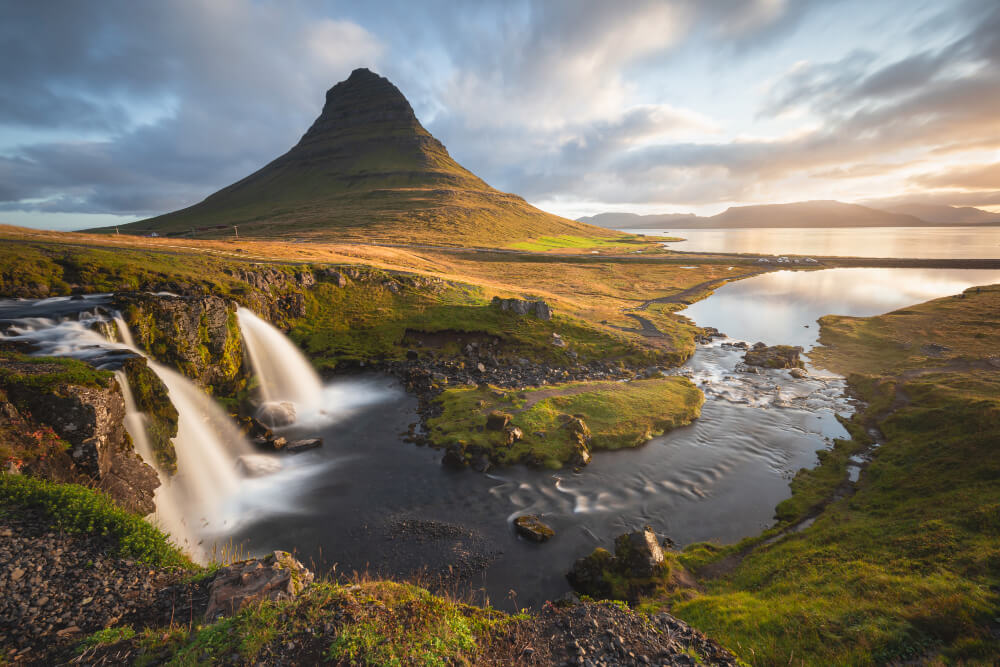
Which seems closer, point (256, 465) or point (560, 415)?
point (256, 465)

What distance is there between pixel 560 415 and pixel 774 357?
28819mm

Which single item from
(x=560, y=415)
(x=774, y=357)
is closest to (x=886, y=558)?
(x=560, y=415)

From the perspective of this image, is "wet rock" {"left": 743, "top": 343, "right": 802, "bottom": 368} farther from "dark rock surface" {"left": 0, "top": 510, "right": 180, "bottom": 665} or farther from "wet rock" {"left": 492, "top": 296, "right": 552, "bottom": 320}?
"dark rock surface" {"left": 0, "top": 510, "right": 180, "bottom": 665}

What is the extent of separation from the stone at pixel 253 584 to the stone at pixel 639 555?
35.2ft

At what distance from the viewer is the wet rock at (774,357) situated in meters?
38.6

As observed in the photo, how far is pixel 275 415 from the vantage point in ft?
83.1

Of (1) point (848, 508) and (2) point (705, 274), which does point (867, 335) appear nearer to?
(1) point (848, 508)

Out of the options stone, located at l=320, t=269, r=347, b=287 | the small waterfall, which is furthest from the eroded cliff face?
stone, located at l=320, t=269, r=347, b=287

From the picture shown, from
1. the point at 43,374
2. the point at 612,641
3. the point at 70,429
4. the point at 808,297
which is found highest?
the point at 43,374

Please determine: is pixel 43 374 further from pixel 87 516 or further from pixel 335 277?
pixel 335 277

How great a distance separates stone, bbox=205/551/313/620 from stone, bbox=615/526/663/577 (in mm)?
10732

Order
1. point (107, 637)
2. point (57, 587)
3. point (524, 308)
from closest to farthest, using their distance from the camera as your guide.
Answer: point (107, 637) → point (57, 587) → point (524, 308)

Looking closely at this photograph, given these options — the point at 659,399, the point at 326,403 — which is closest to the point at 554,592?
the point at 659,399

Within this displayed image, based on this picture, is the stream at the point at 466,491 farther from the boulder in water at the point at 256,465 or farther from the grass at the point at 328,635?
the grass at the point at 328,635
